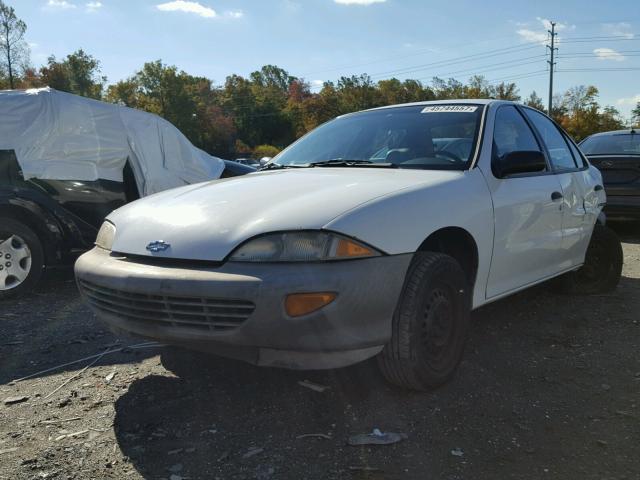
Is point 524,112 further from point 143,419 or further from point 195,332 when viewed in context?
point 143,419

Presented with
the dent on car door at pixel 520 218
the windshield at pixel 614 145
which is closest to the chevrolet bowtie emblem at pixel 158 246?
the dent on car door at pixel 520 218

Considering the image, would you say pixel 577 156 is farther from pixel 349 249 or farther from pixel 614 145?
pixel 614 145

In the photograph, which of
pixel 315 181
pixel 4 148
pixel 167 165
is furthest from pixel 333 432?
pixel 167 165

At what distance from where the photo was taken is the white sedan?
2.46 meters

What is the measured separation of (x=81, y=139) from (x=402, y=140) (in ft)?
12.0

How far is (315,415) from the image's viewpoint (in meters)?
2.83

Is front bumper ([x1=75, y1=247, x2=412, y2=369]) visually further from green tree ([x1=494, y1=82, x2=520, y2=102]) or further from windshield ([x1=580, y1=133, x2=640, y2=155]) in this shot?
green tree ([x1=494, y1=82, x2=520, y2=102])

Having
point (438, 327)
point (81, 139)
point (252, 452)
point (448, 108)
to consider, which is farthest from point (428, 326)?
point (81, 139)

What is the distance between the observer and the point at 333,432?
2664 millimetres

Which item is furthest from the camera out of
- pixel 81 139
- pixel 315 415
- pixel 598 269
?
pixel 81 139

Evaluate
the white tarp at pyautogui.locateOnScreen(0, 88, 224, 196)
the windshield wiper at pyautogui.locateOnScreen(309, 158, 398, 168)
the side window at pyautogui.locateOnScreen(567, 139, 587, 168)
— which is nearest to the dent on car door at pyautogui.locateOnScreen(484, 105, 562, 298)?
the windshield wiper at pyautogui.locateOnScreen(309, 158, 398, 168)

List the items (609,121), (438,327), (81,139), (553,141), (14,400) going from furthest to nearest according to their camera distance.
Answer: (609,121), (81,139), (553,141), (14,400), (438,327)

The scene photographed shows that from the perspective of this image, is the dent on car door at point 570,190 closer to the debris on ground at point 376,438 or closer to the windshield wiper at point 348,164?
the windshield wiper at point 348,164

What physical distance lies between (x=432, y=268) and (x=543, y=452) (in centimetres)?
95
